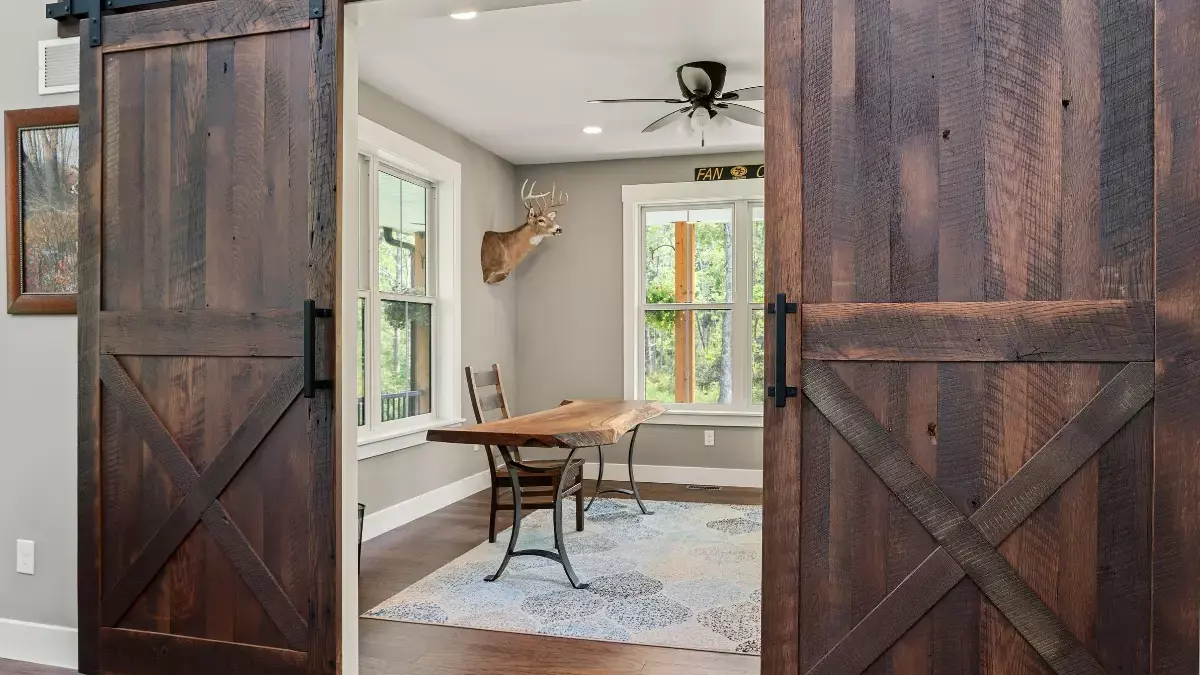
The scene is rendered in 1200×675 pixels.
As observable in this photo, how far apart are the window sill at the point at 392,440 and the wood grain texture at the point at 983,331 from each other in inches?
125

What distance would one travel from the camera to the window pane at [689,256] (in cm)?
641

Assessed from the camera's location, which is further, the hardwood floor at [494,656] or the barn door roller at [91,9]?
the hardwood floor at [494,656]

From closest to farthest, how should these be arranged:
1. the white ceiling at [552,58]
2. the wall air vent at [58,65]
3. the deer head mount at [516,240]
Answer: the wall air vent at [58,65]
the white ceiling at [552,58]
the deer head mount at [516,240]

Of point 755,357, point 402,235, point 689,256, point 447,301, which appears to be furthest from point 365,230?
point 755,357

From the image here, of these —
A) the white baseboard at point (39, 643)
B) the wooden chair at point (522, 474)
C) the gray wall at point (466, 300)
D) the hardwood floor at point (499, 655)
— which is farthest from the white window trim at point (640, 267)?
the white baseboard at point (39, 643)

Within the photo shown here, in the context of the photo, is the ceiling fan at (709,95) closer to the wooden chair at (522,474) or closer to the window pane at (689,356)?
the wooden chair at (522,474)

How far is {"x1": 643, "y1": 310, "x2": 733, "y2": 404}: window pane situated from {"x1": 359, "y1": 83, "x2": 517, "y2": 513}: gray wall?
1.17 metres

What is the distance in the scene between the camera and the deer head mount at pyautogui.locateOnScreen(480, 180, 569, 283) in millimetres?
6180

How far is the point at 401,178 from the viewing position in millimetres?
5258

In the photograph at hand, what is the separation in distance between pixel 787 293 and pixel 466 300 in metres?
4.09

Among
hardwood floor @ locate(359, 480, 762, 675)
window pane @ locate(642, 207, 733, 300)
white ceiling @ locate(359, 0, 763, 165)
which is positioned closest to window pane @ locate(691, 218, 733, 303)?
window pane @ locate(642, 207, 733, 300)

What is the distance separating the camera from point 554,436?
3324 mm

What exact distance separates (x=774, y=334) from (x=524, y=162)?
4934 millimetres

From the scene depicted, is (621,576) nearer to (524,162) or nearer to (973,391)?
(973,391)
